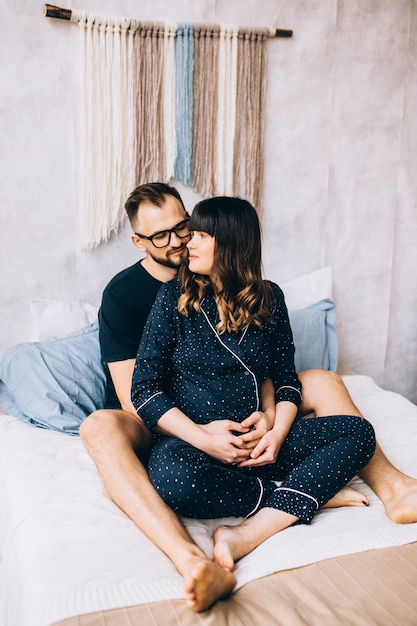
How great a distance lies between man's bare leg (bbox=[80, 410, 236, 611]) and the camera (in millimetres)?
1113

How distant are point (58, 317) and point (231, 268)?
2.77ft

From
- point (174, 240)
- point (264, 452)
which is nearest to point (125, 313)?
point (174, 240)

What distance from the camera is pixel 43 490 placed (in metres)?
1.50

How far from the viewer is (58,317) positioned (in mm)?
2227

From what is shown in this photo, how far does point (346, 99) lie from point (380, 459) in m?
1.65

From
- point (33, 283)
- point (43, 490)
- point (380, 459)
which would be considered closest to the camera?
point (43, 490)

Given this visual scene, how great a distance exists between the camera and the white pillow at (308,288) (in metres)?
2.54

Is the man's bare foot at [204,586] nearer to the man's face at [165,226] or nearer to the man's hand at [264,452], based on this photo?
the man's hand at [264,452]

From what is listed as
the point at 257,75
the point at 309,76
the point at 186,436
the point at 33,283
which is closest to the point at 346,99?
the point at 309,76

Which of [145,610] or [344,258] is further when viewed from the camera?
[344,258]

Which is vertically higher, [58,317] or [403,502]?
[58,317]

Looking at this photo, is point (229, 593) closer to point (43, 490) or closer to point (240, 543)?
point (240, 543)

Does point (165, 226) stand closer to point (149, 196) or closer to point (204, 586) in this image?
point (149, 196)

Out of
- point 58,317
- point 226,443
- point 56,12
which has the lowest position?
point 226,443
